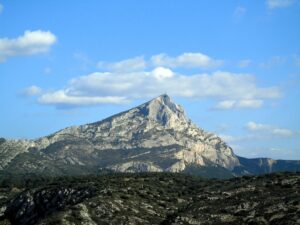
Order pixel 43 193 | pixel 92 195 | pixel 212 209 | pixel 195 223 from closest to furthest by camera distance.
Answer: pixel 195 223
pixel 212 209
pixel 92 195
pixel 43 193

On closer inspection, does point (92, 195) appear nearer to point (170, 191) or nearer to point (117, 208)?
point (117, 208)

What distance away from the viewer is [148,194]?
144375 millimetres

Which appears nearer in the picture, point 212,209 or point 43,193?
point 212,209

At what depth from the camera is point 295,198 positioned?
105438 millimetres

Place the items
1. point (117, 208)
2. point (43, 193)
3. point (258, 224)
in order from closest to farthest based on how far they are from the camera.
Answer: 1. point (258, 224)
2. point (117, 208)
3. point (43, 193)

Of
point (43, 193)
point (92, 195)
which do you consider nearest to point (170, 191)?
point (92, 195)

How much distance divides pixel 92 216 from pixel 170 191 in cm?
4489

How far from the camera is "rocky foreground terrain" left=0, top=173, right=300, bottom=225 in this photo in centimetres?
10500

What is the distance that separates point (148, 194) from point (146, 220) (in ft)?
89.4

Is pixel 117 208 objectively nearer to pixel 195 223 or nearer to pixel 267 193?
pixel 195 223

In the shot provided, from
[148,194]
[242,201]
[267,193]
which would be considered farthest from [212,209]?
[148,194]

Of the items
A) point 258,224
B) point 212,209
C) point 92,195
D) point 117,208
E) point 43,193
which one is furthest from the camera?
point 43,193

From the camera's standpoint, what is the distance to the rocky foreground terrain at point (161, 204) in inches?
4134

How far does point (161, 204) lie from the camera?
134 m
